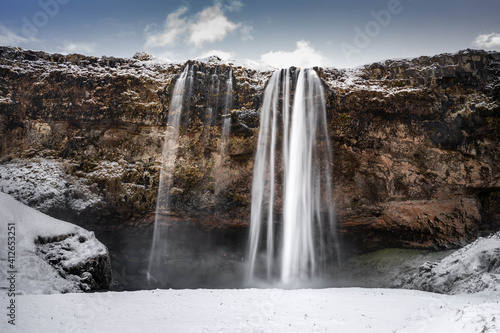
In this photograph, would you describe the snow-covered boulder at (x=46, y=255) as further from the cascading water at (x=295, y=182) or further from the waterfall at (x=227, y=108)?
the cascading water at (x=295, y=182)

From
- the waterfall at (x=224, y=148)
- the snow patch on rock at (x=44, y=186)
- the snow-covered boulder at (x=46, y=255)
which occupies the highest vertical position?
Answer: the waterfall at (x=224, y=148)

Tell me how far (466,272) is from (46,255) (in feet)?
58.4

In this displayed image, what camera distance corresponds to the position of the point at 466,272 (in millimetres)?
12469

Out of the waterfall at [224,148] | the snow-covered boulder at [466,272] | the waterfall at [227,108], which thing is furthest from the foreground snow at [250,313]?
the waterfall at [227,108]

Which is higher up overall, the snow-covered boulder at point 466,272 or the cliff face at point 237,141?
the cliff face at point 237,141

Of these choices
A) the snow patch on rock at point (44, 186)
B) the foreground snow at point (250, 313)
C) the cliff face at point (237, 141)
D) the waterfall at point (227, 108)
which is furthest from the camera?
the waterfall at point (227, 108)

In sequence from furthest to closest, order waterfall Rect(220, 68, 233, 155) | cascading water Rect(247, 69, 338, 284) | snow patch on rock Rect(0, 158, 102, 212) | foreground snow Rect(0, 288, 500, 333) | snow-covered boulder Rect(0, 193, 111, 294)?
waterfall Rect(220, 68, 233, 155) < cascading water Rect(247, 69, 338, 284) < snow patch on rock Rect(0, 158, 102, 212) < snow-covered boulder Rect(0, 193, 111, 294) < foreground snow Rect(0, 288, 500, 333)

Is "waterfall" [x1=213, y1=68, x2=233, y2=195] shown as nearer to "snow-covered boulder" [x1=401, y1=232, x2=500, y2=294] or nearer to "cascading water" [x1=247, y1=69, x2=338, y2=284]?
"cascading water" [x1=247, y1=69, x2=338, y2=284]

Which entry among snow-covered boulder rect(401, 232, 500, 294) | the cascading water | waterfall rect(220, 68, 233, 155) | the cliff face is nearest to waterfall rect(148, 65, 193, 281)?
the cliff face

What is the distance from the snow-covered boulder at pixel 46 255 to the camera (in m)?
11.1

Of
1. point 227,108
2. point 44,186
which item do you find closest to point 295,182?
point 227,108

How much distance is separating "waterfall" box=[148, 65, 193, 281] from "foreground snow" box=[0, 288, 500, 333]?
33.9ft

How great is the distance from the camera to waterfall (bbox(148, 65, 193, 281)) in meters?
19.2

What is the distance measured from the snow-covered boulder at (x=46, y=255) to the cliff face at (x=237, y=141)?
209 inches
